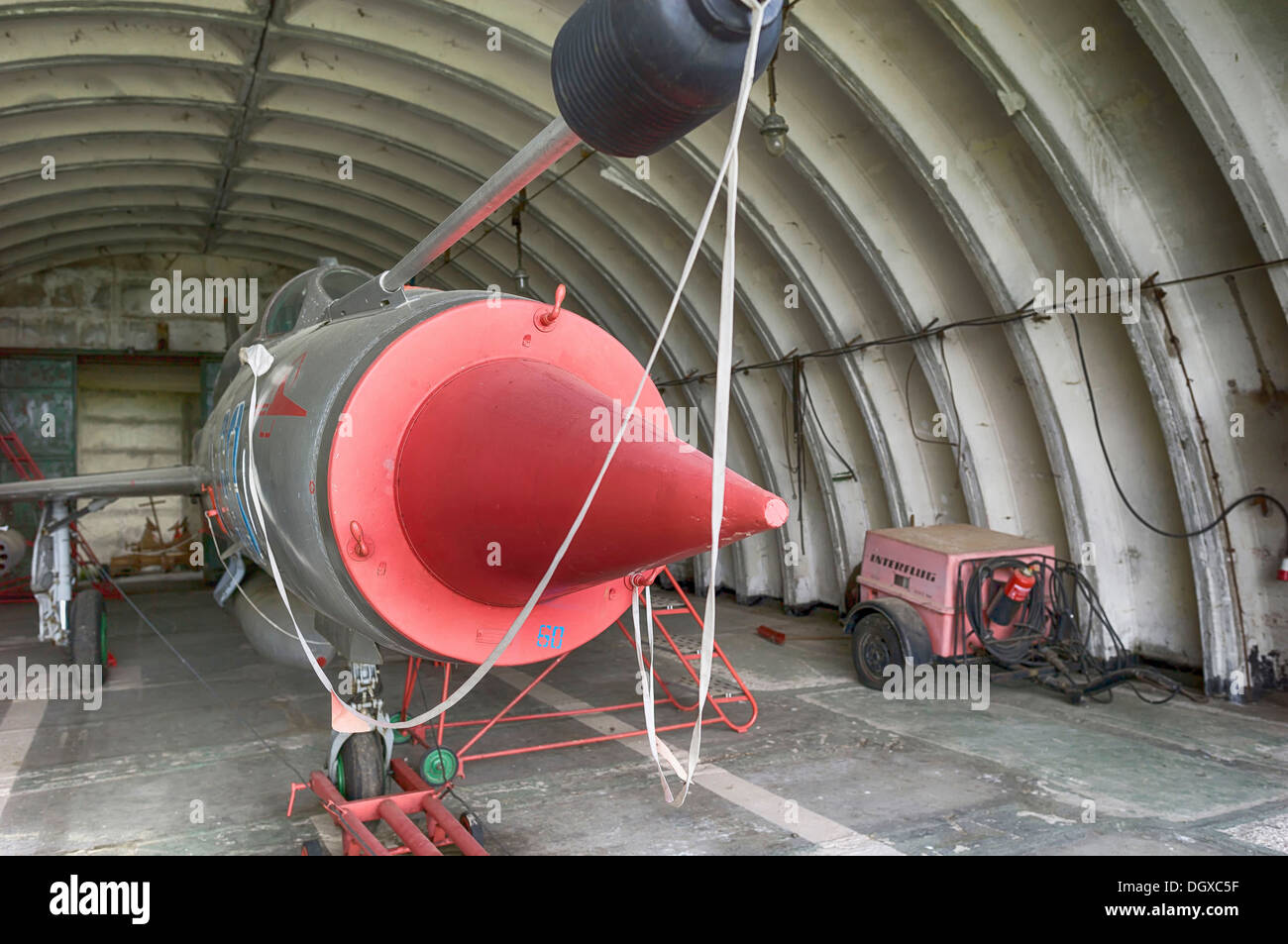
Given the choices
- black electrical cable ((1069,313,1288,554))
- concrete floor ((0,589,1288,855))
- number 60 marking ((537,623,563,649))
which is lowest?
concrete floor ((0,589,1288,855))

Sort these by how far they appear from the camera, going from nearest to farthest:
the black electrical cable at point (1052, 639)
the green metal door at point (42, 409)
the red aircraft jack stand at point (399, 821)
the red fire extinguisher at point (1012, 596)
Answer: the red aircraft jack stand at point (399, 821) < the black electrical cable at point (1052, 639) < the red fire extinguisher at point (1012, 596) < the green metal door at point (42, 409)

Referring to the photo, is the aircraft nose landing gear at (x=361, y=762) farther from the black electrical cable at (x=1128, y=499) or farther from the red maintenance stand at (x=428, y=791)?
the black electrical cable at (x=1128, y=499)

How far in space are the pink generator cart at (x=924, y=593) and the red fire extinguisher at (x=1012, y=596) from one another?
1.9 inches

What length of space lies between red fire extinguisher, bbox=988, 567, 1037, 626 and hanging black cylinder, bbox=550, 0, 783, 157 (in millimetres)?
5816

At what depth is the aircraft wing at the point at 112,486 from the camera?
625 centimetres

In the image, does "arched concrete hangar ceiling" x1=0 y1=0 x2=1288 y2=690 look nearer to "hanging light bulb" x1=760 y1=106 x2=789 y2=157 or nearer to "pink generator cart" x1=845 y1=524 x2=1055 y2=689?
"hanging light bulb" x1=760 y1=106 x2=789 y2=157

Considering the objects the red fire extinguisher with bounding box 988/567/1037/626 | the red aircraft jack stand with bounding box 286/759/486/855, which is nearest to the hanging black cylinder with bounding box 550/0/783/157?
the red aircraft jack stand with bounding box 286/759/486/855

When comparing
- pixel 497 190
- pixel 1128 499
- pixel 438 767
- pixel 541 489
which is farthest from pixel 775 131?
pixel 541 489

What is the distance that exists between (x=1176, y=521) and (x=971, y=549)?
5.16 feet

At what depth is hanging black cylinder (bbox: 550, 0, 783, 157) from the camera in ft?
3.84

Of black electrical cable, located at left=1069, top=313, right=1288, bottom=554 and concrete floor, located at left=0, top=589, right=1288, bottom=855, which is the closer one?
concrete floor, located at left=0, top=589, right=1288, bottom=855

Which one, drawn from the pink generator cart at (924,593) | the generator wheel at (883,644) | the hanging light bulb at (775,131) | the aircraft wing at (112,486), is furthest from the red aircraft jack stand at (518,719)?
the hanging light bulb at (775,131)
